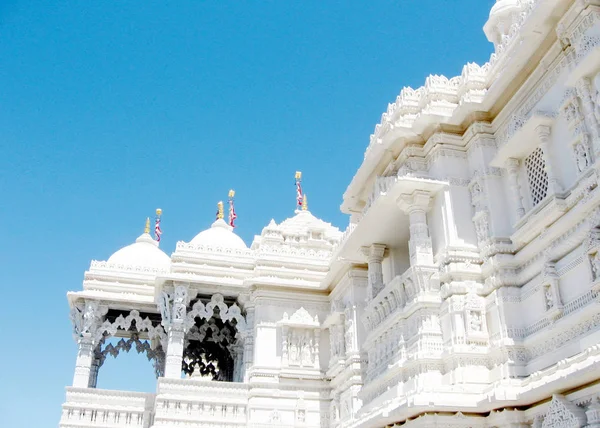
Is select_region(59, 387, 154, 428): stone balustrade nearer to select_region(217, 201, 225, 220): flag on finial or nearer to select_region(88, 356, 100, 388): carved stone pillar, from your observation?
select_region(88, 356, 100, 388): carved stone pillar

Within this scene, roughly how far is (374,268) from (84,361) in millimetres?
10559

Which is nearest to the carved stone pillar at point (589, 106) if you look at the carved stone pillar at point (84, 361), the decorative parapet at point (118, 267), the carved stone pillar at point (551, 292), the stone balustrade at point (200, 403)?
the carved stone pillar at point (551, 292)

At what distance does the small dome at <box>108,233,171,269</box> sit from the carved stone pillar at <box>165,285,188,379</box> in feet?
12.7

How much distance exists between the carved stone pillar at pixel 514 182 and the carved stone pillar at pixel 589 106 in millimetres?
2429

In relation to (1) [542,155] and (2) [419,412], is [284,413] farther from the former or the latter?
(1) [542,155]

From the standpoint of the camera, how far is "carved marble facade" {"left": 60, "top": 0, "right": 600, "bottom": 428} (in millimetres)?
10867

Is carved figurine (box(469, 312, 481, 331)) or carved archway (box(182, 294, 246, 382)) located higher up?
carved archway (box(182, 294, 246, 382))

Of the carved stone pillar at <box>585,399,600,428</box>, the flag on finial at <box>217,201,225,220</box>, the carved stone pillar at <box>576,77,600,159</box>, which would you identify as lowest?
the carved stone pillar at <box>585,399,600,428</box>

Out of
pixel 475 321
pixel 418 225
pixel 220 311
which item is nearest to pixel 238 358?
pixel 220 311

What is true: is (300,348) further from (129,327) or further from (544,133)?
(544,133)

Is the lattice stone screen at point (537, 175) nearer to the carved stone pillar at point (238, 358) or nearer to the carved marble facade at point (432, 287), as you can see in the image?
the carved marble facade at point (432, 287)

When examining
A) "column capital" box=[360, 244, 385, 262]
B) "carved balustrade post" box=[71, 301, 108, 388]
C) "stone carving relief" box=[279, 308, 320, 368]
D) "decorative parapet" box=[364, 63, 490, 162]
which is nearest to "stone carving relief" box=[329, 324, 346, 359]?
"stone carving relief" box=[279, 308, 320, 368]

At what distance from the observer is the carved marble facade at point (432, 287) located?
10.9m

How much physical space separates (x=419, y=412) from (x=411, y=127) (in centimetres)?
651
